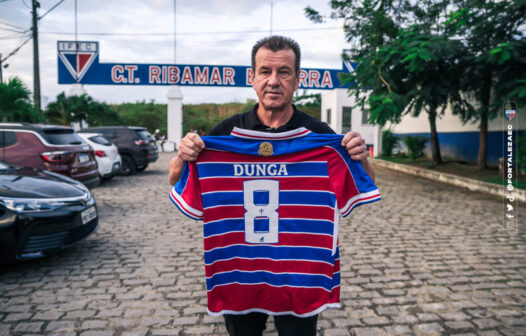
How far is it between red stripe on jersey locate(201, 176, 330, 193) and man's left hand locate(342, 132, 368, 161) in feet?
0.66

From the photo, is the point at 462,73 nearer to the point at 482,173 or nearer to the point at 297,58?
the point at 482,173

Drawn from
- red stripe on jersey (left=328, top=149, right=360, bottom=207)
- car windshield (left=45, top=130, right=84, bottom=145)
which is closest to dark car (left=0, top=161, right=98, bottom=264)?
car windshield (left=45, top=130, right=84, bottom=145)

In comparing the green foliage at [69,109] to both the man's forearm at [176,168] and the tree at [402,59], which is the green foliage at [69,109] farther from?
the man's forearm at [176,168]

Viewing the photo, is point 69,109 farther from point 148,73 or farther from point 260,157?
point 260,157

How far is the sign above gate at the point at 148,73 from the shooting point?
23266mm

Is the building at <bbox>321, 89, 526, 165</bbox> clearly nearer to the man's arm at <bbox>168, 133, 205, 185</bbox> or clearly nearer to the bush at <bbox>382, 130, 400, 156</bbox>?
the bush at <bbox>382, 130, 400, 156</bbox>

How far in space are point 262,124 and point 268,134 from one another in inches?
5.7

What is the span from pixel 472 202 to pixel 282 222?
28.3ft

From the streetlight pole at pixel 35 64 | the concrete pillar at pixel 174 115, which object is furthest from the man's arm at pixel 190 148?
the concrete pillar at pixel 174 115

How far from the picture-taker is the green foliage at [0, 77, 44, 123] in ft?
46.3

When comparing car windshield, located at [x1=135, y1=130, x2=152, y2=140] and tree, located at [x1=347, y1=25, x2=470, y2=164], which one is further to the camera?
car windshield, located at [x1=135, y1=130, x2=152, y2=140]

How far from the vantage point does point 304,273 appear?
1933 mm

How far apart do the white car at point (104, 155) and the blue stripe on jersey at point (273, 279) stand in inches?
409

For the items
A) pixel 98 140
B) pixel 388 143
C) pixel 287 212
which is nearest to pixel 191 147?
pixel 287 212
